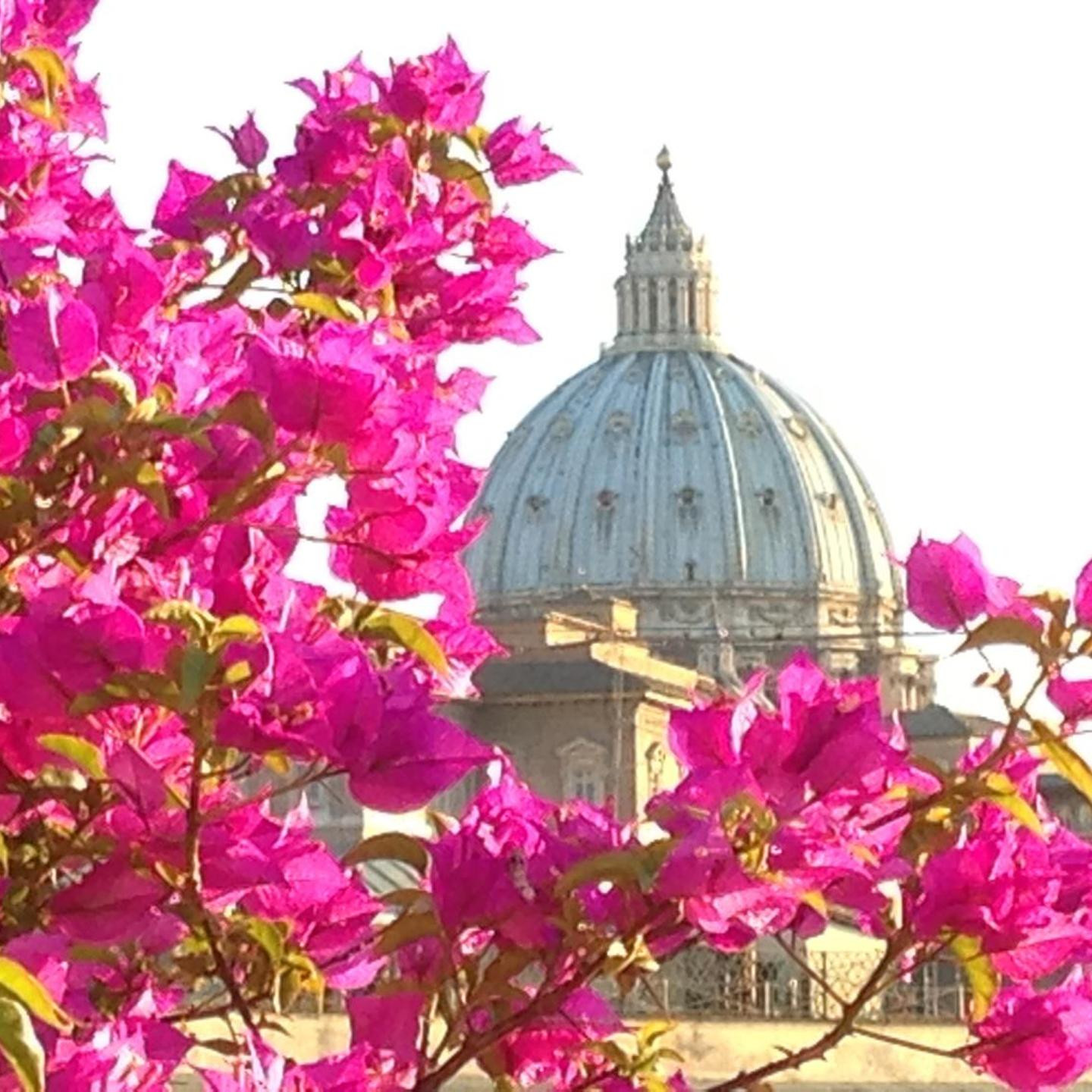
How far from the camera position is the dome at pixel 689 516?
62250 millimetres

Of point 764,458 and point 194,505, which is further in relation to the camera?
point 764,458

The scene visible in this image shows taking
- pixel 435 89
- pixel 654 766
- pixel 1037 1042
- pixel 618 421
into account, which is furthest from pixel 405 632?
pixel 618 421

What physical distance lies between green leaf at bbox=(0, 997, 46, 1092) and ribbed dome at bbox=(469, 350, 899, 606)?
2360 inches

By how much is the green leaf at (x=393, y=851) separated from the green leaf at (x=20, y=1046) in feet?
1.55

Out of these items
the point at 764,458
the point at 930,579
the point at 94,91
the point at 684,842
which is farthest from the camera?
the point at 764,458

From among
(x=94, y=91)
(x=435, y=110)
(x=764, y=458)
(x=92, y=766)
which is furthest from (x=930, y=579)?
(x=764, y=458)

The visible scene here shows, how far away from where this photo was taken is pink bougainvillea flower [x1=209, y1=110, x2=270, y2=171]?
93.7 inches

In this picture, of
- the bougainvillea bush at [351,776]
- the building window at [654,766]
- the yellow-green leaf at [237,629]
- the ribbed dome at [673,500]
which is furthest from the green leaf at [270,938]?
the ribbed dome at [673,500]

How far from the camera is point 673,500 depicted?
6369 centimetres

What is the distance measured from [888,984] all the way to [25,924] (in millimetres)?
519

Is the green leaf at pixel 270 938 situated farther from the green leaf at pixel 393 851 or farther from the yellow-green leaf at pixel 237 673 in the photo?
the yellow-green leaf at pixel 237 673

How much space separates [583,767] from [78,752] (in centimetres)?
3823

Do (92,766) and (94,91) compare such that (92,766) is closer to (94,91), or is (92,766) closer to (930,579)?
(930,579)

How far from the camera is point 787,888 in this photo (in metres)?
1.68
